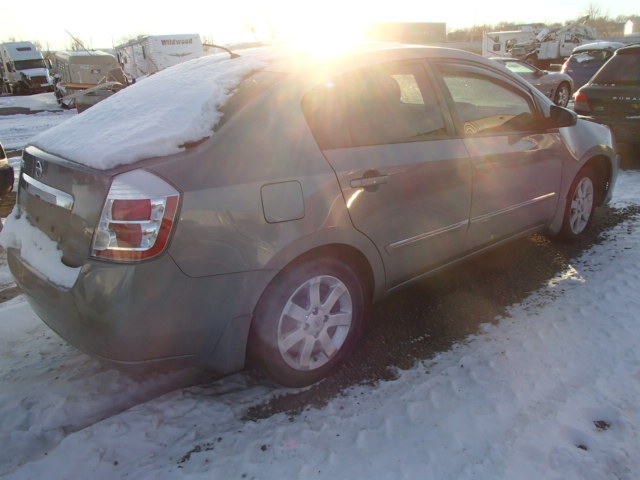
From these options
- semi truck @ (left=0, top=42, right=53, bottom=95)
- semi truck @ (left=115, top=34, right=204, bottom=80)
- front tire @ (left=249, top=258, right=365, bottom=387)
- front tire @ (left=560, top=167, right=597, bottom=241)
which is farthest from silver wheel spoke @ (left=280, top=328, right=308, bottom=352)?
semi truck @ (left=0, top=42, right=53, bottom=95)

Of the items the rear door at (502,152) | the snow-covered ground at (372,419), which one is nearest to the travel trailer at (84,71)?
the rear door at (502,152)

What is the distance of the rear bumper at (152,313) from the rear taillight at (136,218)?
0.06 m

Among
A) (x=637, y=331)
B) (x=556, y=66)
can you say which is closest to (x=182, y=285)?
(x=637, y=331)

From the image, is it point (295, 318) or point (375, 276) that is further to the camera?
point (375, 276)

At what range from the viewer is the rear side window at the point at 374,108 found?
100.0 inches

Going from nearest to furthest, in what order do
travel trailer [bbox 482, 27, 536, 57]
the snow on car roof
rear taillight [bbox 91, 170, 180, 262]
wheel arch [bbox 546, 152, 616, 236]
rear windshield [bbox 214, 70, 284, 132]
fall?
rear taillight [bbox 91, 170, 180, 262] < the snow on car roof < rear windshield [bbox 214, 70, 284, 132] < wheel arch [bbox 546, 152, 616, 236] < travel trailer [bbox 482, 27, 536, 57]

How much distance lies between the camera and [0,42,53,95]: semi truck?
3066 centimetres

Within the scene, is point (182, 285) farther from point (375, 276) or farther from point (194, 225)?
point (375, 276)

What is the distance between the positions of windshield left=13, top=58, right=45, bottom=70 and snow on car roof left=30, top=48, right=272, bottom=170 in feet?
112

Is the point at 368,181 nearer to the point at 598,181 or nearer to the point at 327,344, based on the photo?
the point at 327,344

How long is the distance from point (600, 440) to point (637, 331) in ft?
3.63

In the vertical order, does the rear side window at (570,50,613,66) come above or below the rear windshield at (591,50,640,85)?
below

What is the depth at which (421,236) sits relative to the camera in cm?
297

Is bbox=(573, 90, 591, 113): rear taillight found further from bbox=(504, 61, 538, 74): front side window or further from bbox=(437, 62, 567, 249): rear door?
bbox=(504, 61, 538, 74): front side window
